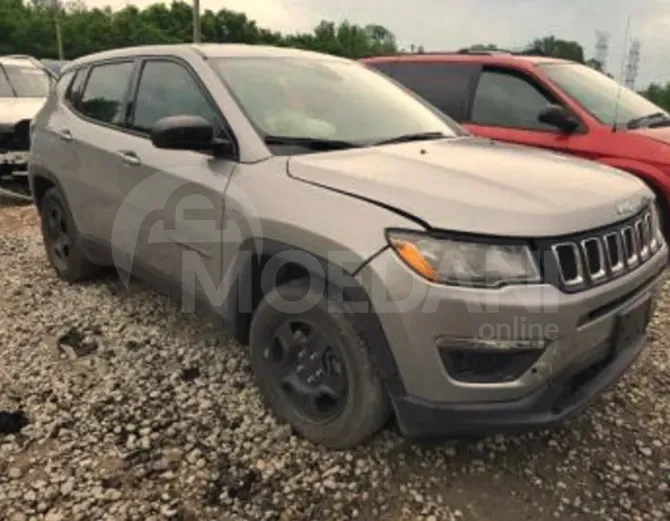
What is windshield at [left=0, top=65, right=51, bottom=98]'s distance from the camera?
30.8ft

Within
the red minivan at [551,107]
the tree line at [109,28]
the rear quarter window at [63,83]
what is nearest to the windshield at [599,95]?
the red minivan at [551,107]

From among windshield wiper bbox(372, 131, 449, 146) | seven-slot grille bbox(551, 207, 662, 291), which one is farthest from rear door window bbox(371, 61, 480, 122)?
seven-slot grille bbox(551, 207, 662, 291)

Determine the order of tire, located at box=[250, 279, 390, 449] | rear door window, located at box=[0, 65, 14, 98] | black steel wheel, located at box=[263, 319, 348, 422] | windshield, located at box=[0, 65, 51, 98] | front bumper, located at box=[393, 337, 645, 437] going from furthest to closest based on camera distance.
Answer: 1. windshield, located at box=[0, 65, 51, 98]
2. rear door window, located at box=[0, 65, 14, 98]
3. black steel wheel, located at box=[263, 319, 348, 422]
4. tire, located at box=[250, 279, 390, 449]
5. front bumper, located at box=[393, 337, 645, 437]

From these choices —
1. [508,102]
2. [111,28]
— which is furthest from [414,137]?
[111,28]

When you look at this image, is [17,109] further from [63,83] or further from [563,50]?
[563,50]

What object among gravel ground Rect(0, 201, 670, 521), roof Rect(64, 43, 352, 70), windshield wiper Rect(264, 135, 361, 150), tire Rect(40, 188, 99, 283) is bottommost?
gravel ground Rect(0, 201, 670, 521)

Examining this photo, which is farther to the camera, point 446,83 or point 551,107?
point 446,83

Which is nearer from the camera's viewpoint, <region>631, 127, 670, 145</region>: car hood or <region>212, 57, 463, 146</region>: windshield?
<region>212, 57, 463, 146</region>: windshield

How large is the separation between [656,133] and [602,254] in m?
3.32

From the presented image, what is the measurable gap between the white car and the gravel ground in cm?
477

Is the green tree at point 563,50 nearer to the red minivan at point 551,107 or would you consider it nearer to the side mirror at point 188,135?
the red minivan at point 551,107

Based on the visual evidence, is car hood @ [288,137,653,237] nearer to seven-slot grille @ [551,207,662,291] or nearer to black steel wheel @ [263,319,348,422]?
seven-slot grille @ [551,207,662,291]

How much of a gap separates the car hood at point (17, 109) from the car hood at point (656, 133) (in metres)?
6.29

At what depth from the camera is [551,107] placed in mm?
5359
